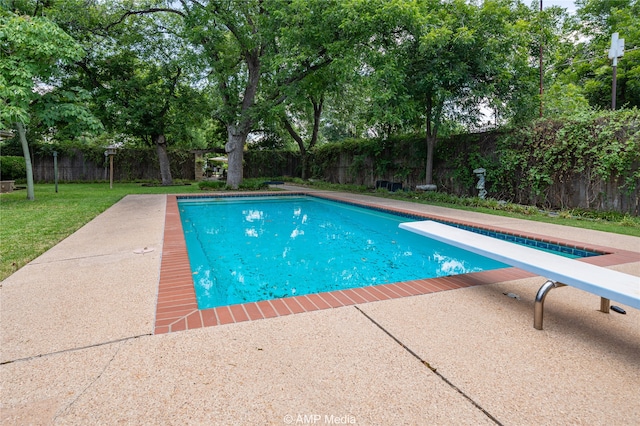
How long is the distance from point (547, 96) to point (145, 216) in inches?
415

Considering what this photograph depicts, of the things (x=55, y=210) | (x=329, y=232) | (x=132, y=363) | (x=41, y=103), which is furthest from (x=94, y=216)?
(x=132, y=363)

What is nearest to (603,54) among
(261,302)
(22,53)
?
(261,302)

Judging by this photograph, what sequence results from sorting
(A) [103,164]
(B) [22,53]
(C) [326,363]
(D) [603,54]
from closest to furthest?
(C) [326,363] < (B) [22,53] < (D) [603,54] < (A) [103,164]

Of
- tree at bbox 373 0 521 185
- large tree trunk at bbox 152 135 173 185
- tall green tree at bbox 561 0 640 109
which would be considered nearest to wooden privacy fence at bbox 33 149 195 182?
large tree trunk at bbox 152 135 173 185

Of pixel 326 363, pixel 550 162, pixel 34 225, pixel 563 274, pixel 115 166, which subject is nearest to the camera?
pixel 326 363

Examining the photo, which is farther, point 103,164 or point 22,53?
point 103,164

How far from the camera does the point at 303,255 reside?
15.6 feet

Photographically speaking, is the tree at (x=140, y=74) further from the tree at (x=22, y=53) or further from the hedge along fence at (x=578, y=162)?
the hedge along fence at (x=578, y=162)

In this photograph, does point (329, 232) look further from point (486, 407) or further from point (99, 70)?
point (99, 70)

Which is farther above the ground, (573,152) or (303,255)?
(573,152)

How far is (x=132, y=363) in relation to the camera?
5.48ft

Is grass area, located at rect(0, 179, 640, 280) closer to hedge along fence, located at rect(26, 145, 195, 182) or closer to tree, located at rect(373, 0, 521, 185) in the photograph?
tree, located at rect(373, 0, 521, 185)

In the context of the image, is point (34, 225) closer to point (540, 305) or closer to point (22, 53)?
point (22, 53)

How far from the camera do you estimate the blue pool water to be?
11.8ft
